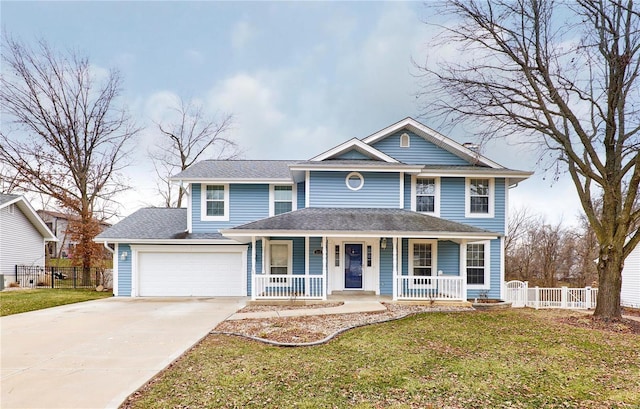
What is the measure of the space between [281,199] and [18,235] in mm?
16632

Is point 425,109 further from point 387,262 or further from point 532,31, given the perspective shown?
point 387,262

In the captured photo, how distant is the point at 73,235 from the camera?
19.6 meters

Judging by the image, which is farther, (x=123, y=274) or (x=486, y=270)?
(x=123, y=274)

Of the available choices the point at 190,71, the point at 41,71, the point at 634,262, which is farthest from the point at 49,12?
the point at 634,262

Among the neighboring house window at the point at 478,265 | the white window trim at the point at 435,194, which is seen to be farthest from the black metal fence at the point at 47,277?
the neighboring house window at the point at 478,265

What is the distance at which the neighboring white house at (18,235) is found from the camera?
18688 mm

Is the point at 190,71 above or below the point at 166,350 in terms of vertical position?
above

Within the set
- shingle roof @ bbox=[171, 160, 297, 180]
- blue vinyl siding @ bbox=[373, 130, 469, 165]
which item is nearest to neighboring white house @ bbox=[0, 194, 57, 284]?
shingle roof @ bbox=[171, 160, 297, 180]

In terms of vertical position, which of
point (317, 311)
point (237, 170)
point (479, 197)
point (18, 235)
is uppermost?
point (237, 170)

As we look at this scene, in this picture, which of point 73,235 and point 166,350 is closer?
point 166,350

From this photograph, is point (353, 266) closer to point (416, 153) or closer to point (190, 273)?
point (416, 153)

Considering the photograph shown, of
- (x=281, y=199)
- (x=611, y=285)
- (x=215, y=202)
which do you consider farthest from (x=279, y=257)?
(x=611, y=285)

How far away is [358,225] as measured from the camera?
12070 mm

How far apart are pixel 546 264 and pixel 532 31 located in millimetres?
20384
